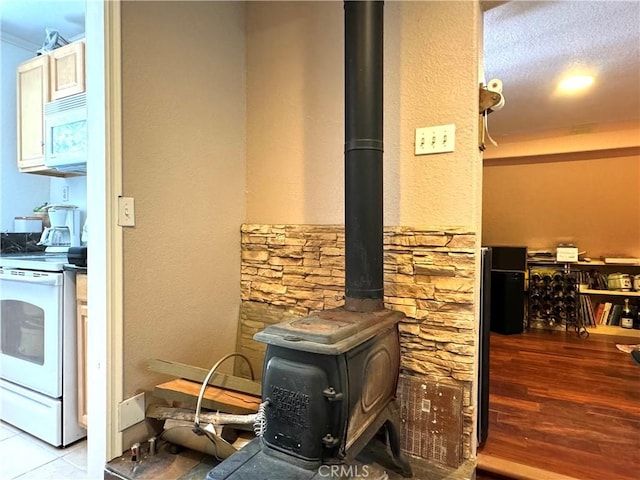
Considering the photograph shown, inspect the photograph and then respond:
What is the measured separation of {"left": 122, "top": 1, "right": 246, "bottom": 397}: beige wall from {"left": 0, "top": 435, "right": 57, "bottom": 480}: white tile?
79 centimetres

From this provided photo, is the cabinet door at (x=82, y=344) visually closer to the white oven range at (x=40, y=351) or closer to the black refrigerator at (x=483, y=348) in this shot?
the white oven range at (x=40, y=351)

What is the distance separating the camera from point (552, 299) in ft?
13.3

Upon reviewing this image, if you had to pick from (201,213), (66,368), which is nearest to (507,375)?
(201,213)

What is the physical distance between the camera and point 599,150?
4012mm

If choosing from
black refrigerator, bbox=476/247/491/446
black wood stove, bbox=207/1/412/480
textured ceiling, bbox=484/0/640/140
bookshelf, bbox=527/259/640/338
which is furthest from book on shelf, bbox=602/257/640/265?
black wood stove, bbox=207/1/412/480

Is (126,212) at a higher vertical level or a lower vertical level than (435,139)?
lower

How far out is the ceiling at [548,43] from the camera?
81.7 inches

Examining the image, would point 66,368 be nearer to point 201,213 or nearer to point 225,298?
point 225,298

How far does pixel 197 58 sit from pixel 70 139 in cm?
100

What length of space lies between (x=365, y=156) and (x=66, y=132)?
6.30ft

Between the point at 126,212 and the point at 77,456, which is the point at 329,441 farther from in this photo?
the point at 77,456

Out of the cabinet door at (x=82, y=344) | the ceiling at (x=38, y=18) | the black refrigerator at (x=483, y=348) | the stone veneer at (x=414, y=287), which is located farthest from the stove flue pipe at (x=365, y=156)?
the ceiling at (x=38, y=18)

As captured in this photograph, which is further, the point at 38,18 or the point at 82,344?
the point at 38,18

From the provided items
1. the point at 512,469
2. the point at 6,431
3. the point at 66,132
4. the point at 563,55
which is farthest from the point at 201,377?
the point at 563,55
